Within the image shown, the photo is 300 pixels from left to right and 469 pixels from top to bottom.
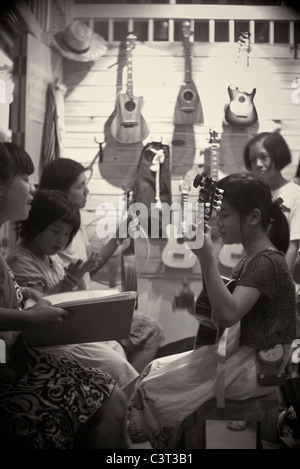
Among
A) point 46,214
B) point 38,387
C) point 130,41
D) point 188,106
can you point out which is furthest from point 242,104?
point 38,387

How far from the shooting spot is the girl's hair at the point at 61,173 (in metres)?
2.06

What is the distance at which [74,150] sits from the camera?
2.09m

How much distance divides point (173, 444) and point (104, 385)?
33cm

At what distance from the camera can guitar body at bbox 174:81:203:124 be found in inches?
80.6

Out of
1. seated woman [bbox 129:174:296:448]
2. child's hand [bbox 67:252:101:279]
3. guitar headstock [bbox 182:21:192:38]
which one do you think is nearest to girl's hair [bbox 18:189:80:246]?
child's hand [bbox 67:252:101:279]

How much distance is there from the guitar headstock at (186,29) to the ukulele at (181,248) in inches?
20.1

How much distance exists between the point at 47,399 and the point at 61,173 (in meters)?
0.83

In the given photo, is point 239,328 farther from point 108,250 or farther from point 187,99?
point 187,99

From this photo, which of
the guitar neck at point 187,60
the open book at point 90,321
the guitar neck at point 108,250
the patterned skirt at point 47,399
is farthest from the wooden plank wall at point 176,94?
the patterned skirt at point 47,399

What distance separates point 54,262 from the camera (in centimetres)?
202

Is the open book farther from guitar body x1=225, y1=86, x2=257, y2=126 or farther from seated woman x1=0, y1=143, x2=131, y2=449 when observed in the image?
guitar body x1=225, y1=86, x2=257, y2=126

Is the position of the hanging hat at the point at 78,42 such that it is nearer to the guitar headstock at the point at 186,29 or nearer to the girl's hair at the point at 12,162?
the guitar headstock at the point at 186,29

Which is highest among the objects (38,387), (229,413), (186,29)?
(186,29)
